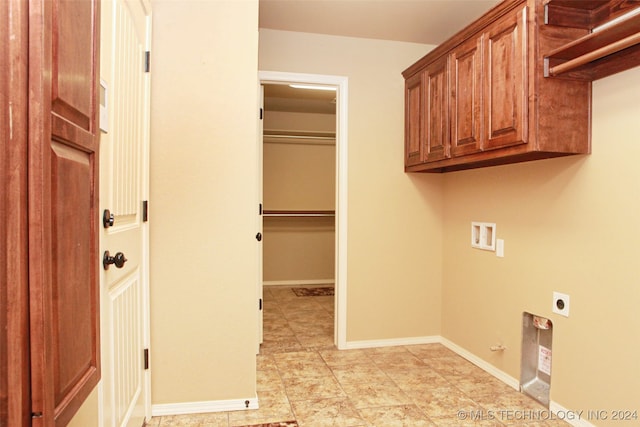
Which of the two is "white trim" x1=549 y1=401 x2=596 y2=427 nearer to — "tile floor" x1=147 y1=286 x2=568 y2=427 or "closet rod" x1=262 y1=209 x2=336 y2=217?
"tile floor" x1=147 y1=286 x2=568 y2=427

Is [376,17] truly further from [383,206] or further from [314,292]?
[314,292]

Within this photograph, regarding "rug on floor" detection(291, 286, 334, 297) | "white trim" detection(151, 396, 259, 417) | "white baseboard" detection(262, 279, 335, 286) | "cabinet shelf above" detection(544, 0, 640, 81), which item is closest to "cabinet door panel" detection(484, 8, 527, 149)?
"cabinet shelf above" detection(544, 0, 640, 81)

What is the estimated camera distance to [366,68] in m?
3.35

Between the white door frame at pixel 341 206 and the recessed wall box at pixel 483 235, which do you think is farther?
the white door frame at pixel 341 206

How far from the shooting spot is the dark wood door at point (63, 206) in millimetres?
661

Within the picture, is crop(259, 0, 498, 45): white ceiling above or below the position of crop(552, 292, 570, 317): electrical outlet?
above

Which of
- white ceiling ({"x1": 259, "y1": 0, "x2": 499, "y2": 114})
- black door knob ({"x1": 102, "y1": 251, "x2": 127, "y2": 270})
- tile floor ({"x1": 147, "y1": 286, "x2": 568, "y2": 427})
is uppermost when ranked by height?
white ceiling ({"x1": 259, "y1": 0, "x2": 499, "y2": 114})

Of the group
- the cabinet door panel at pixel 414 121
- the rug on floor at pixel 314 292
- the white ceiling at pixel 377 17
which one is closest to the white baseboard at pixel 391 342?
the cabinet door panel at pixel 414 121

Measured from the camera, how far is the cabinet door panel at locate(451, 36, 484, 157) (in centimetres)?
239

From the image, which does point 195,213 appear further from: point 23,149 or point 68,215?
point 23,149

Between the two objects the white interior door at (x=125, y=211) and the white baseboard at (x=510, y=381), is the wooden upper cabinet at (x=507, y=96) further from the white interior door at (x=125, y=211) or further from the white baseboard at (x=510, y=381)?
the white interior door at (x=125, y=211)

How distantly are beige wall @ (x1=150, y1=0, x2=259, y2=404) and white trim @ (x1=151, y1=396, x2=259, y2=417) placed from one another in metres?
0.03

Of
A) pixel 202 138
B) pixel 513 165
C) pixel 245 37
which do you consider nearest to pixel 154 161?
pixel 202 138

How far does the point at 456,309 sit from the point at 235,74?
2.42 metres
